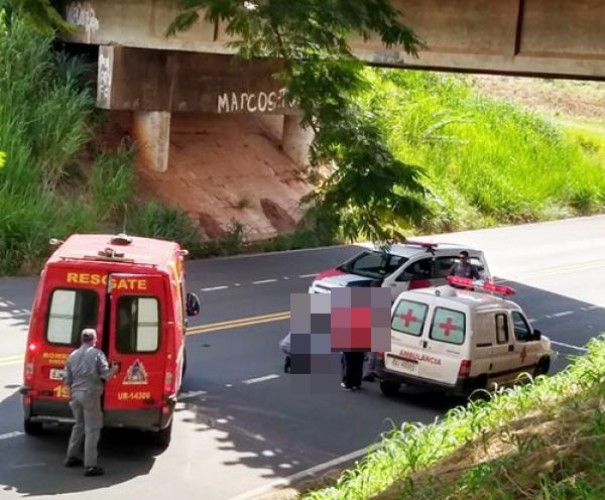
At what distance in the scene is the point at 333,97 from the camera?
1005 centimetres

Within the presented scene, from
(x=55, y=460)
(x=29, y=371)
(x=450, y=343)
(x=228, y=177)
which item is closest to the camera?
(x=55, y=460)

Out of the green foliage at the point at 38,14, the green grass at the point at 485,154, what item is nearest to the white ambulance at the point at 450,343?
the green foliage at the point at 38,14

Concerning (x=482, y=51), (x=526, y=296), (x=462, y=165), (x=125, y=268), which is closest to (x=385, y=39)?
(x=125, y=268)

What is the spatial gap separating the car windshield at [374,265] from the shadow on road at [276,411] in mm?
1870

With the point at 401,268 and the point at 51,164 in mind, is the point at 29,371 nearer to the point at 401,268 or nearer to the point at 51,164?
the point at 401,268

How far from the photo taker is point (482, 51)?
2025 cm

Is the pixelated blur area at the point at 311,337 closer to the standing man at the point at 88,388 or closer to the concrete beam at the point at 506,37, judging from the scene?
the standing man at the point at 88,388

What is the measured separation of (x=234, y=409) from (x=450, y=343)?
2883mm

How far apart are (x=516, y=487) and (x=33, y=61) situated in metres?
20.9

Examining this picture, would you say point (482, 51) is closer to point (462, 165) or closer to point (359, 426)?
point (359, 426)

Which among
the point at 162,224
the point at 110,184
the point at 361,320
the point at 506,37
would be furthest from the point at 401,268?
the point at 110,184

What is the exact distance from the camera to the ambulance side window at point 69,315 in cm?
1302

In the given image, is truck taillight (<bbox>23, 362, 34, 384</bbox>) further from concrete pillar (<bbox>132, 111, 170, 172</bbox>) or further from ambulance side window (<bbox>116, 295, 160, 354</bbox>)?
concrete pillar (<bbox>132, 111, 170, 172</bbox>)

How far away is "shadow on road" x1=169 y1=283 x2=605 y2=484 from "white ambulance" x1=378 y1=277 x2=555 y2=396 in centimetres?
47
